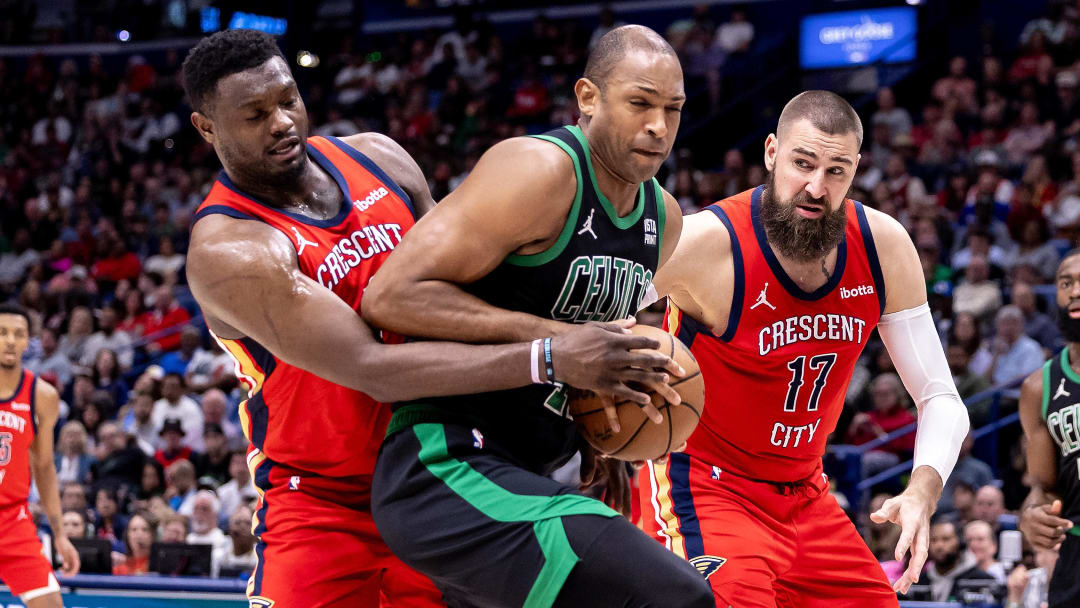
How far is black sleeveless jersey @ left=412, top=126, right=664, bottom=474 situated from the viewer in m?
2.98

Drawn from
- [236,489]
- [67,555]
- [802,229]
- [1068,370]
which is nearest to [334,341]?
[802,229]

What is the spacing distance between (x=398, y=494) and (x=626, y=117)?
109cm

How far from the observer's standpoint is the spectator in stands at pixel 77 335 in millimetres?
13719

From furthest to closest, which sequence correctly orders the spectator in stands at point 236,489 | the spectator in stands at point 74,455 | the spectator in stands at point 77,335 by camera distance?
the spectator in stands at point 77,335 < the spectator in stands at point 74,455 < the spectator in stands at point 236,489

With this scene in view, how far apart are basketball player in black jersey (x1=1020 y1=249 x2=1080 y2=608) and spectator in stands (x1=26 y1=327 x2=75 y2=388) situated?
1068 centimetres

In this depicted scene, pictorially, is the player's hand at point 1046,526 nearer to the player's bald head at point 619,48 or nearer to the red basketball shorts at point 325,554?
the red basketball shorts at point 325,554

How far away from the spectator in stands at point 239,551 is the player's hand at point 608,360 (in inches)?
242

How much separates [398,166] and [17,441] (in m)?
4.70

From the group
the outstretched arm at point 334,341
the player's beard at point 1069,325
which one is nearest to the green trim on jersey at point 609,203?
the outstretched arm at point 334,341

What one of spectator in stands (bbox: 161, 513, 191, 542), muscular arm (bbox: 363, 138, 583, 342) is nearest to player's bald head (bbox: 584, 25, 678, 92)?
muscular arm (bbox: 363, 138, 583, 342)

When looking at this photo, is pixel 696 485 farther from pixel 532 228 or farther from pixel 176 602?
pixel 176 602

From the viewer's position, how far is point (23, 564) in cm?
693

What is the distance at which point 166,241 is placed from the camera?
581 inches

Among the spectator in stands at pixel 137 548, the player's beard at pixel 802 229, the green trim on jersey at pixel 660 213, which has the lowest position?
the spectator in stands at pixel 137 548
